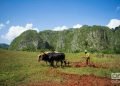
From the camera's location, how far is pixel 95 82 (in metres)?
23.3

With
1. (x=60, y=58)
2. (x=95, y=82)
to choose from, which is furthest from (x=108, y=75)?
(x=60, y=58)

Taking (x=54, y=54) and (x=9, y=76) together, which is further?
(x=54, y=54)

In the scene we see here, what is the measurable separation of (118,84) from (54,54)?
51.9ft

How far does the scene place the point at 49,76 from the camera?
26.0 m

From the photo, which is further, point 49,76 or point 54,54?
point 54,54

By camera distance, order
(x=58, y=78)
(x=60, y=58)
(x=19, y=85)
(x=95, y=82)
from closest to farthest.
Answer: (x=19, y=85)
(x=95, y=82)
(x=58, y=78)
(x=60, y=58)

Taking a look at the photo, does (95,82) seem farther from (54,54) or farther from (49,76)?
(54,54)

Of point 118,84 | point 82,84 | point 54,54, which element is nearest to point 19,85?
point 82,84

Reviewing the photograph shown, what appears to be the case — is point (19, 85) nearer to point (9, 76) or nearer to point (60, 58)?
point (9, 76)

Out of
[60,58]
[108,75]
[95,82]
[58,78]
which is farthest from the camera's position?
[60,58]

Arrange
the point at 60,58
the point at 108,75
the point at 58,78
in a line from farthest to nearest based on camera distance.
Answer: the point at 60,58
the point at 108,75
the point at 58,78

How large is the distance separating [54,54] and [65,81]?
13.2 metres

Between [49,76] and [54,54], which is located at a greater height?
[54,54]

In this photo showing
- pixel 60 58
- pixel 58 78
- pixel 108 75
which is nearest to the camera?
pixel 58 78
